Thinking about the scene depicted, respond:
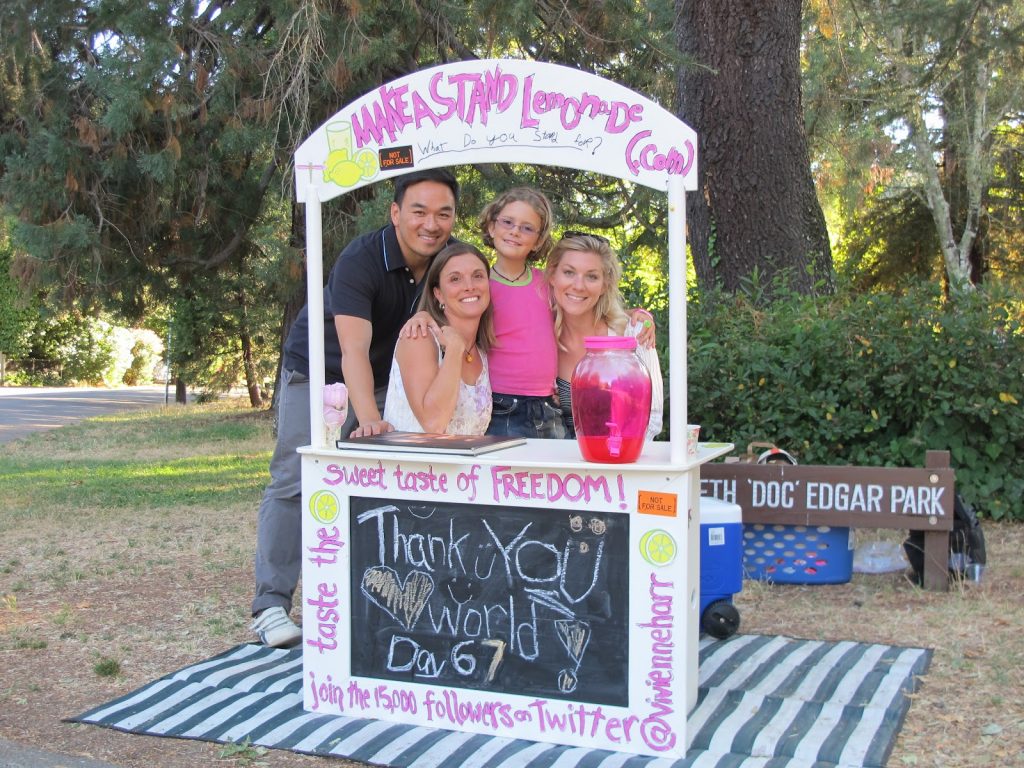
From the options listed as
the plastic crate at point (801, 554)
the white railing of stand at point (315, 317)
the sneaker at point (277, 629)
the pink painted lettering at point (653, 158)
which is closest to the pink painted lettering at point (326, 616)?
the white railing of stand at point (315, 317)

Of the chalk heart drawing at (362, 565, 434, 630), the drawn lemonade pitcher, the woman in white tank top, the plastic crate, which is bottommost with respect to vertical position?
the plastic crate

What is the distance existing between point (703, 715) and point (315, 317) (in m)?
1.85

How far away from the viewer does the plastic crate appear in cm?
489

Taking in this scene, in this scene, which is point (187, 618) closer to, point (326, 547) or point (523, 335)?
point (326, 547)

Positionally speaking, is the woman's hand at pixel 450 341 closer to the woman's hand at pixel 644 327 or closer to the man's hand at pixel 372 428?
the man's hand at pixel 372 428

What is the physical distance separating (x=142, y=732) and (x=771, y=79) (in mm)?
5871

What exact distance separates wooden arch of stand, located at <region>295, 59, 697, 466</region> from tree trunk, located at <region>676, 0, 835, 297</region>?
421cm

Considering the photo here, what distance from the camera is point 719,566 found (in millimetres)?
4055

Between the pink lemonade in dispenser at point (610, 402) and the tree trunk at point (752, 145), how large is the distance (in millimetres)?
4260

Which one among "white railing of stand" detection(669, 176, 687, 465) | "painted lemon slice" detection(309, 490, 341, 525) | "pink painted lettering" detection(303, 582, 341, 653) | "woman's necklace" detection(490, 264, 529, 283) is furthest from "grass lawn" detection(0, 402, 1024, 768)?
→ "woman's necklace" detection(490, 264, 529, 283)

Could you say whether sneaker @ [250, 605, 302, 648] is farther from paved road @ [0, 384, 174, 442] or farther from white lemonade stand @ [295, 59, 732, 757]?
paved road @ [0, 384, 174, 442]

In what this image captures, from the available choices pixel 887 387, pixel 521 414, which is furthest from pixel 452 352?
pixel 887 387

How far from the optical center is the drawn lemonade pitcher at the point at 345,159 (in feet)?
10.8

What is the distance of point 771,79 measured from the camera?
713 centimetres
